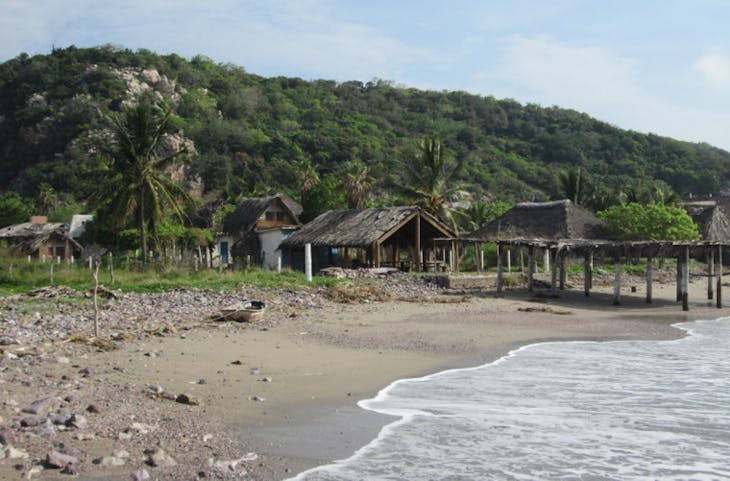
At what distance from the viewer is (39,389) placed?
9250mm

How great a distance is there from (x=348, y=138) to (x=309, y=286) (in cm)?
6374

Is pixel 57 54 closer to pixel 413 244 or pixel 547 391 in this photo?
pixel 413 244

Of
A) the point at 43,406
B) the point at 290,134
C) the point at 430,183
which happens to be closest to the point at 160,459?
the point at 43,406

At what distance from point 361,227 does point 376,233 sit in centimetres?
192

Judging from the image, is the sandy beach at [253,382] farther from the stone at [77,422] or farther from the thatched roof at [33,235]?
the thatched roof at [33,235]

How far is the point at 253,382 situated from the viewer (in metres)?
11.1

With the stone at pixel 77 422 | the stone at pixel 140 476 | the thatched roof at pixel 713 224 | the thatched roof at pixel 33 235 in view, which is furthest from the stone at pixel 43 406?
the thatched roof at pixel 713 224

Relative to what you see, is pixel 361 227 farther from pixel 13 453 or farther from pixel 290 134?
pixel 290 134

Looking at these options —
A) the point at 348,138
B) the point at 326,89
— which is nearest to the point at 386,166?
the point at 348,138

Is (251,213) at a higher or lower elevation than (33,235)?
higher

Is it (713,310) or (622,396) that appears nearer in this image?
(622,396)

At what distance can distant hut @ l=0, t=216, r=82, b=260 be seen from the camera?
164 feet

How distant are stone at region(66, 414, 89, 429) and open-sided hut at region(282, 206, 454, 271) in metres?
24.3

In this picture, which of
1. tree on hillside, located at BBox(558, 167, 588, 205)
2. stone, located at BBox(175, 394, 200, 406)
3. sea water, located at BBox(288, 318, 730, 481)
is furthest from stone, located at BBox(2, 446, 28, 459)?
tree on hillside, located at BBox(558, 167, 588, 205)
